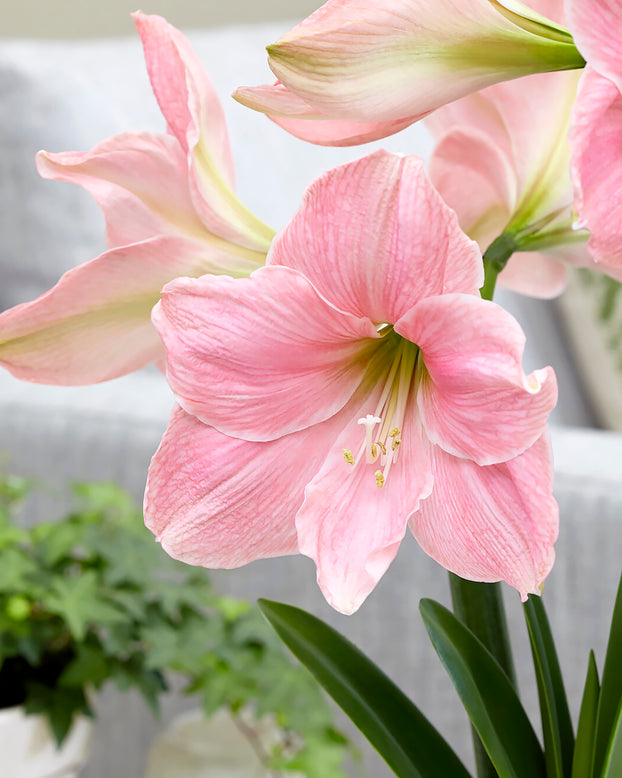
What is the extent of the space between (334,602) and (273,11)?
8.01 feet

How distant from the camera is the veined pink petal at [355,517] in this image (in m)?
0.28

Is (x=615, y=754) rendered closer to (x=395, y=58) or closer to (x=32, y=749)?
(x=395, y=58)

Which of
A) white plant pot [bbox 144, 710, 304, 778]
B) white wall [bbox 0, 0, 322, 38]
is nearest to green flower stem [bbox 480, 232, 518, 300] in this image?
white plant pot [bbox 144, 710, 304, 778]

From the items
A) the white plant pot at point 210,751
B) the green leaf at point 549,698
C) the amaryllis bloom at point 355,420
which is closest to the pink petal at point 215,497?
the amaryllis bloom at point 355,420

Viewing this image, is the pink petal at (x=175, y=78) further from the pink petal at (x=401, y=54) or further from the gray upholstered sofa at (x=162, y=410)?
the gray upholstered sofa at (x=162, y=410)

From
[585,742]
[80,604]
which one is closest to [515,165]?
[585,742]

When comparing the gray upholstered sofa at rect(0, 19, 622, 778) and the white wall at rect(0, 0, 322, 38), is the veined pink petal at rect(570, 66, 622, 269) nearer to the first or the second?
the gray upholstered sofa at rect(0, 19, 622, 778)

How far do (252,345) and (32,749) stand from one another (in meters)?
0.69

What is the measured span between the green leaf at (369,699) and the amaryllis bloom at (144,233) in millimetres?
125

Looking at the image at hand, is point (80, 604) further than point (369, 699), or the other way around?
point (80, 604)

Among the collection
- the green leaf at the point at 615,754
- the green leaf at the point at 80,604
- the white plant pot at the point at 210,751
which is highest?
the green leaf at the point at 615,754

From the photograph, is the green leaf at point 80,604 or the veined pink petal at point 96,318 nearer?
the veined pink petal at point 96,318

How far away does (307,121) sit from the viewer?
295mm

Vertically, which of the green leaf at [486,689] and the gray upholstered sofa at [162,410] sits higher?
the green leaf at [486,689]
